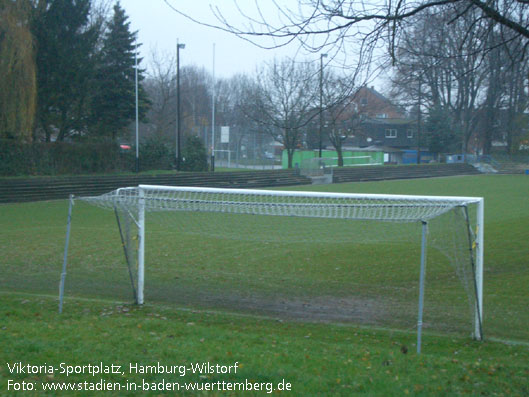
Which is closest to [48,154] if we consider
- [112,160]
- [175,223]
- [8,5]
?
[112,160]

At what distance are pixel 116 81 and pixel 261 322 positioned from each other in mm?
35849

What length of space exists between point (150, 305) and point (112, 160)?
32.1 m

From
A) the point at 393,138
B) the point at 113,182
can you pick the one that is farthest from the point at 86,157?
the point at 393,138

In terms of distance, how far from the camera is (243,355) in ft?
17.0

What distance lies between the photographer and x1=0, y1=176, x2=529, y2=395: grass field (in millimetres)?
4680

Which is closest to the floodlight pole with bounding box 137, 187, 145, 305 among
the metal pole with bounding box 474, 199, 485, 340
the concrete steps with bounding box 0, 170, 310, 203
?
the metal pole with bounding box 474, 199, 485, 340

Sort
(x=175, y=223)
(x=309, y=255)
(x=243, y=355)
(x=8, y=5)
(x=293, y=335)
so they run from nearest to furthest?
(x=243, y=355), (x=293, y=335), (x=175, y=223), (x=309, y=255), (x=8, y=5)

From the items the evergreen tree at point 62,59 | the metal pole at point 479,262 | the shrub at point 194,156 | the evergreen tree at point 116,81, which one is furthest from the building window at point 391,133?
the metal pole at point 479,262

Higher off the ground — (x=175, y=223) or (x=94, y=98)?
(x=94, y=98)

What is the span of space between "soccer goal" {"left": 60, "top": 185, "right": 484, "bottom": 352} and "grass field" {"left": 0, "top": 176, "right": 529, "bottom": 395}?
0.24 ft

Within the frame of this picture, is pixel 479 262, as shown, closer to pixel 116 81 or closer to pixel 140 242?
pixel 140 242

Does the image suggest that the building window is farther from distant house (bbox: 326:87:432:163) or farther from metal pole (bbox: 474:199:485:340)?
metal pole (bbox: 474:199:485:340)

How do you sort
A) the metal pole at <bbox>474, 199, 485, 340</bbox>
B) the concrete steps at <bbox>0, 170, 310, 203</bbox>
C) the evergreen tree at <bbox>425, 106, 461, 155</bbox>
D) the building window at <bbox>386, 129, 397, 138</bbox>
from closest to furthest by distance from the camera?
1. the metal pole at <bbox>474, 199, 485, 340</bbox>
2. the concrete steps at <bbox>0, 170, 310, 203</bbox>
3. the evergreen tree at <bbox>425, 106, 461, 155</bbox>
4. the building window at <bbox>386, 129, 397, 138</bbox>

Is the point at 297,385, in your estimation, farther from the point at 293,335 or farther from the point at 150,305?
the point at 150,305
